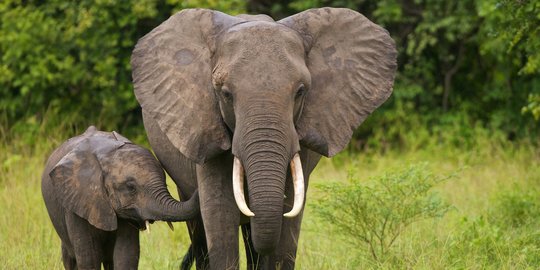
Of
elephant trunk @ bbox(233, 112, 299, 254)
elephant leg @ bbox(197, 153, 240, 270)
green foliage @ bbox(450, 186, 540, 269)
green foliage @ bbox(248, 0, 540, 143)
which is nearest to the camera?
elephant trunk @ bbox(233, 112, 299, 254)

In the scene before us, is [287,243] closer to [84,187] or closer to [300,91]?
[300,91]

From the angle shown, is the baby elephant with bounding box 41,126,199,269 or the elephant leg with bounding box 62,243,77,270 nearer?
the baby elephant with bounding box 41,126,199,269

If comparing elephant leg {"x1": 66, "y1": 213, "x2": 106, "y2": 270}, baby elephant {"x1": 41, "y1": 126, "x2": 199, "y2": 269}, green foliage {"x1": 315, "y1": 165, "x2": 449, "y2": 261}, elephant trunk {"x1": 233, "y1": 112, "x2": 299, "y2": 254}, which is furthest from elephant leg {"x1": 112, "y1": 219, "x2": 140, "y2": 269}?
green foliage {"x1": 315, "y1": 165, "x2": 449, "y2": 261}

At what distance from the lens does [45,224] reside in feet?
30.0

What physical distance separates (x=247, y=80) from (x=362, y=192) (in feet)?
7.60

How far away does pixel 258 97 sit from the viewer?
5578 millimetres

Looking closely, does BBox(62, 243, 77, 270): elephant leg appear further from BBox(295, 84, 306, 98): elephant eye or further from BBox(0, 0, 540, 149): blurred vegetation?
BBox(0, 0, 540, 149): blurred vegetation

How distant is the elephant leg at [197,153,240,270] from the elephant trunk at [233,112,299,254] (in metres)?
0.52

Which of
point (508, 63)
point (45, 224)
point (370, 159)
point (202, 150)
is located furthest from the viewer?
point (508, 63)

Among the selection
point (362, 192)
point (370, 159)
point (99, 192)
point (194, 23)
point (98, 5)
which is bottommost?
point (370, 159)

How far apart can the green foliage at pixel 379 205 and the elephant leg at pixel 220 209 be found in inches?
62.6

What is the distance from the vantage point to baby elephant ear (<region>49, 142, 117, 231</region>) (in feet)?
20.9

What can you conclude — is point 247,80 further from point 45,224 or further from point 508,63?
point 508,63

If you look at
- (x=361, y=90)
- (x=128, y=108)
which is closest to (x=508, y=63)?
(x=128, y=108)
